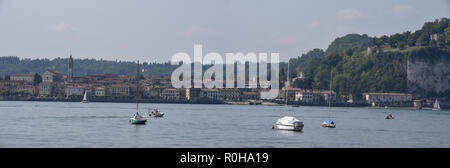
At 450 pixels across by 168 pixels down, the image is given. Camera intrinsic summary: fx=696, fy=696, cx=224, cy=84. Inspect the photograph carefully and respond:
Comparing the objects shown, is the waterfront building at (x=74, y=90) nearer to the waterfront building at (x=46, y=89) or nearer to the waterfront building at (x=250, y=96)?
the waterfront building at (x=46, y=89)

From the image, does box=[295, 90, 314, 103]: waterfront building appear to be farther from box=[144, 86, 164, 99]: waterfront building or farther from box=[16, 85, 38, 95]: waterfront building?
box=[16, 85, 38, 95]: waterfront building

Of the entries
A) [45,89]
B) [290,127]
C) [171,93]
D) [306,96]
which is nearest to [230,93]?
[171,93]

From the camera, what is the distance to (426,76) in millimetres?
192750

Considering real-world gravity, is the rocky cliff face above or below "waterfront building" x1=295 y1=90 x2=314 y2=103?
above

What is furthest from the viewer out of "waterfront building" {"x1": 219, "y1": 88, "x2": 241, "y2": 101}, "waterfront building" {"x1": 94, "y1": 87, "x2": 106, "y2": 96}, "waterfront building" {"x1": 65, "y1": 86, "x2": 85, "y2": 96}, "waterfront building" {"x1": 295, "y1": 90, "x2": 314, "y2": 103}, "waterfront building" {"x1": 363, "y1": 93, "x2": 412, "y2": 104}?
"waterfront building" {"x1": 219, "y1": 88, "x2": 241, "y2": 101}

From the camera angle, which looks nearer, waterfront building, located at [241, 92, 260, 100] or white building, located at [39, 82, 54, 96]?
white building, located at [39, 82, 54, 96]

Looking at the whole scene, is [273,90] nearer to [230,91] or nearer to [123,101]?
[230,91]

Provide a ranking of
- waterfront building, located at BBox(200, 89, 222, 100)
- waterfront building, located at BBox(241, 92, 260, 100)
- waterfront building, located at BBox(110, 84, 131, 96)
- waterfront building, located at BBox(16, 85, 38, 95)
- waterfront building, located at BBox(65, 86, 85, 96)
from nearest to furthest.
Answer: waterfront building, located at BBox(110, 84, 131, 96)
waterfront building, located at BBox(65, 86, 85, 96)
waterfront building, located at BBox(16, 85, 38, 95)
waterfront building, located at BBox(200, 89, 222, 100)
waterfront building, located at BBox(241, 92, 260, 100)

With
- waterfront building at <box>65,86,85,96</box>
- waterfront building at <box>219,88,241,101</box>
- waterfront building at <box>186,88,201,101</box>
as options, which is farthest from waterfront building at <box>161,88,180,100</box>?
waterfront building at <box>65,86,85,96</box>

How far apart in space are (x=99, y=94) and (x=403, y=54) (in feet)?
282

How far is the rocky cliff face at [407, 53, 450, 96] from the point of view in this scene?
189875 millimetres

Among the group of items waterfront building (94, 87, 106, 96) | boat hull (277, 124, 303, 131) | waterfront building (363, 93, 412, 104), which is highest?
waterfront building (94, 87, 106, 96)

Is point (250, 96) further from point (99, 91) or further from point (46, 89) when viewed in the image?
point (46, 89)
